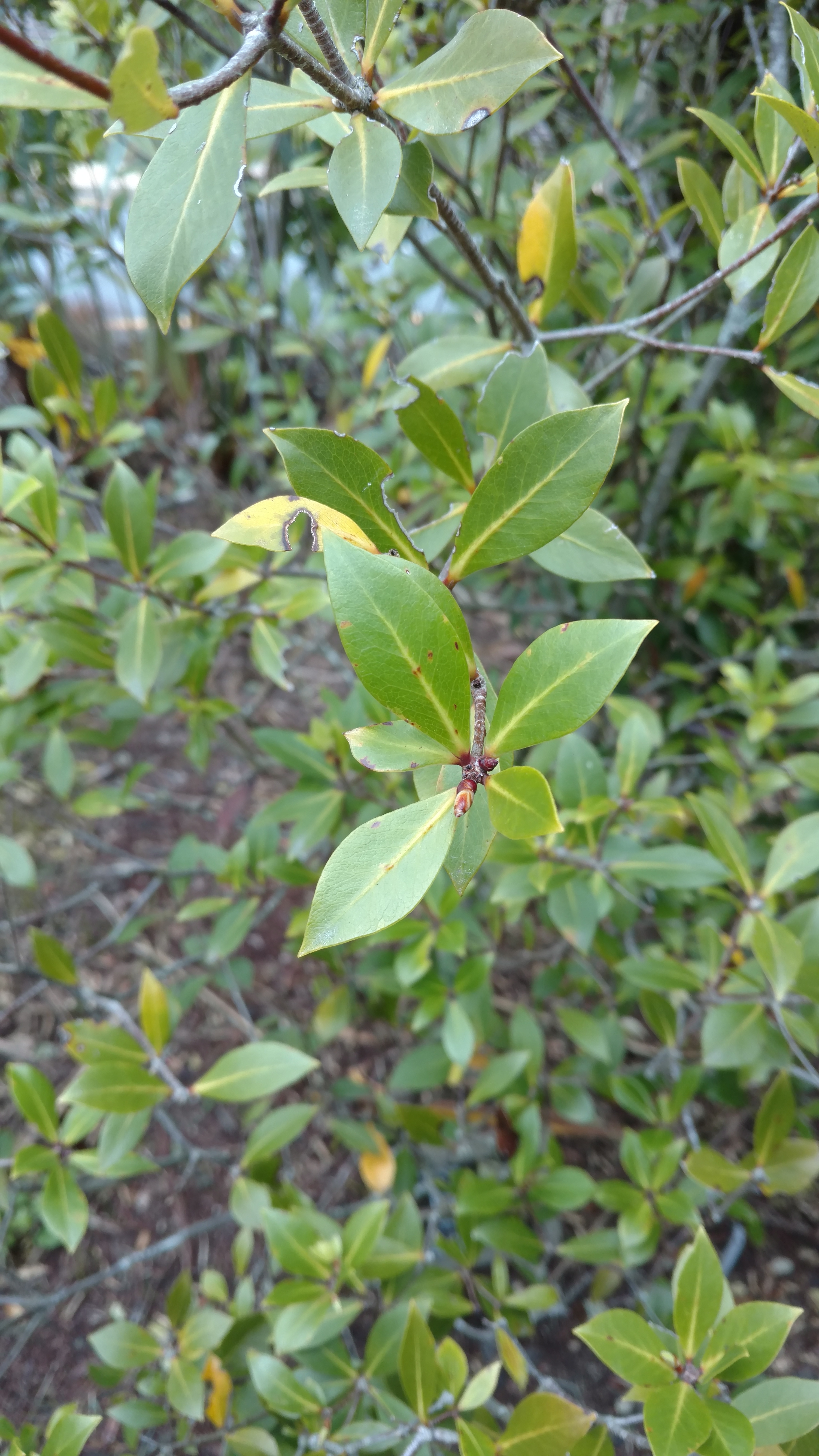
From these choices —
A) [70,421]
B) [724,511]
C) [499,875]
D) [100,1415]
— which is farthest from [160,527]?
[100,1415]

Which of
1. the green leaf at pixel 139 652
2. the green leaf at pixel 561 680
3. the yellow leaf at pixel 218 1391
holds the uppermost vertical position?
the green leaf at pixel 561 680

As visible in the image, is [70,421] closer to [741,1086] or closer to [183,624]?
[183,624]

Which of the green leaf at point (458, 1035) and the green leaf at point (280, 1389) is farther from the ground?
the green leaf at point (458, 1035)

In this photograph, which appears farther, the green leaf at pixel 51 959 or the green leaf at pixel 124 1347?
the green leaf at pixel 51 959

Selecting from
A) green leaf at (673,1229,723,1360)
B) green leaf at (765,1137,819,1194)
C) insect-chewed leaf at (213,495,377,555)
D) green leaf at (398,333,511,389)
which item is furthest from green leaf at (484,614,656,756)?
green leaf at (765,1137,819,1194)

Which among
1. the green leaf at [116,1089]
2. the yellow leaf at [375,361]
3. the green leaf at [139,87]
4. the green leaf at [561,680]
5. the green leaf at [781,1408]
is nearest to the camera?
the green leaf at [139,87]

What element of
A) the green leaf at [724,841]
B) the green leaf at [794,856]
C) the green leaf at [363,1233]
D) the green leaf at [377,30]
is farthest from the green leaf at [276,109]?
the green leaf at [363,1233]

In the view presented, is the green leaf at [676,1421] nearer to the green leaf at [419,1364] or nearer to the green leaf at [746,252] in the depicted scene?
the green leaf at [419,1364]

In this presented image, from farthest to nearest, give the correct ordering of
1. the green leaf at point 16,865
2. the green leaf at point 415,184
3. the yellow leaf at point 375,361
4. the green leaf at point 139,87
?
the yellow leaf at point 375,361 → the green leaf at point 16,865 → the green leaf at point 415,184 → the green leaf at point 139,87
